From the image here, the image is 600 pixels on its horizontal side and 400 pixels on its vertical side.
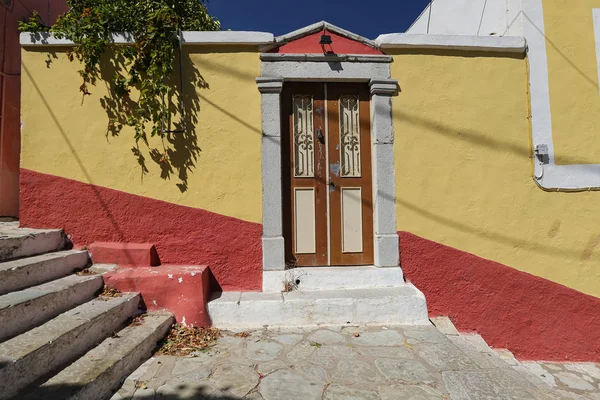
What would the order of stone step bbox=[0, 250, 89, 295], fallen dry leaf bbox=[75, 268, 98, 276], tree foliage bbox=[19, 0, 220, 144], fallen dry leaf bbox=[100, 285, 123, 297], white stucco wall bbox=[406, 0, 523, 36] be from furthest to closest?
white stucco wall bbox=[406, 0, 523, 36]
tree foliage bbox=[19, 0, 220, 144]
fallen dry leaf bbox=[75, 268, 98, 276]
fallen dry leaf bbox=[100, 285, 123, 297]
stone step bbox=[0, 250, 89, 295]

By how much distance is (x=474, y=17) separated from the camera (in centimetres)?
539

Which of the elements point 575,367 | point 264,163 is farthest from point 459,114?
point 575,367

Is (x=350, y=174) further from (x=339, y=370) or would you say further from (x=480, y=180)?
(x=339, y=370)

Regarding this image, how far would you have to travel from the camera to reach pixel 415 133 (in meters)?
4.27

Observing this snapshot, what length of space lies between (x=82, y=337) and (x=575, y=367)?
5231 millimetres

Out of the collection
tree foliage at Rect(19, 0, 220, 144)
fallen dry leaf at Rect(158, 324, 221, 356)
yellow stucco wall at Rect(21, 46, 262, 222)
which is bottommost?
fallen dry leaf at Rect(158, 324, 221, 356)

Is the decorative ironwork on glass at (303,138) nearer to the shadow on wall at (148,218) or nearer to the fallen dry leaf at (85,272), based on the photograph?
the shadow on wall at (148,218)

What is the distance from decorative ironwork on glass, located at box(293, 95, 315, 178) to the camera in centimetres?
433

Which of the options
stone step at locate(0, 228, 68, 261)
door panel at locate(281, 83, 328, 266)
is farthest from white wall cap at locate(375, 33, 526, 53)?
stone step at locate(0, 228, 68, 261)

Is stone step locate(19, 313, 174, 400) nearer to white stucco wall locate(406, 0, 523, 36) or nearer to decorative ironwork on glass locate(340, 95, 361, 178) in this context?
decorative ironwork on glass locate(340, 95, 361, 178)

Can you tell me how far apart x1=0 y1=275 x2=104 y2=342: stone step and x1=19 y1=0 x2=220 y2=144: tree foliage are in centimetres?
169

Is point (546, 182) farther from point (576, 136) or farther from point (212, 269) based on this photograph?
point (212, 269)

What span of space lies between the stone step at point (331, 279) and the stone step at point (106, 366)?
4.09 ft

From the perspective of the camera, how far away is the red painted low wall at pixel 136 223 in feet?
13.3
